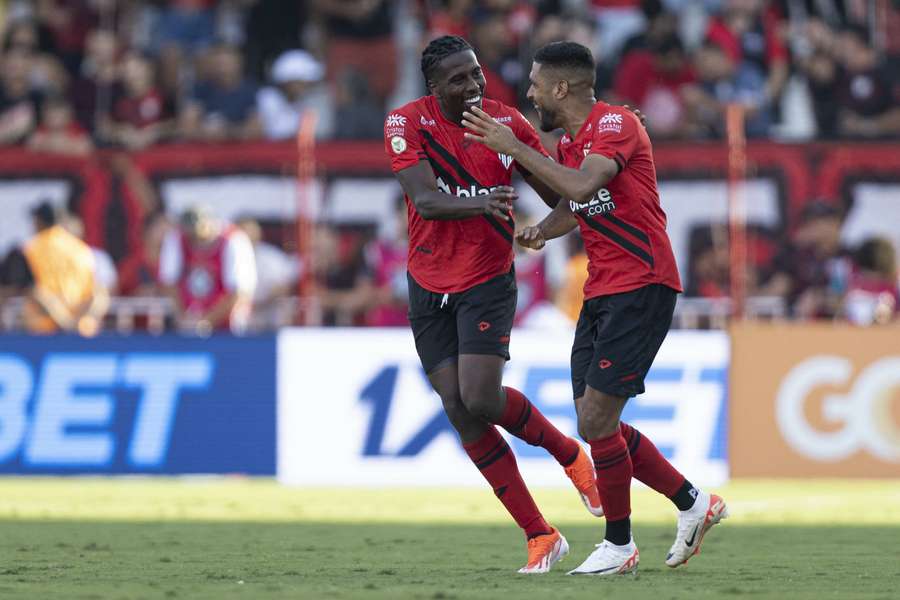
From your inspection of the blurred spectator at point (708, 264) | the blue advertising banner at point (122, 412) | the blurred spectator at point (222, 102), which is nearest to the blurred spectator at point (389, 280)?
the blue advertising banner at point (122, 412)

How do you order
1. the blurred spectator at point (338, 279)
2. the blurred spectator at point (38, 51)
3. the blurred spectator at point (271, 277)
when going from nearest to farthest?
the blurred spectator at point (338, 279) < the blurred spectator at point (271, 277) < the blurred spectator at point (38, 51)

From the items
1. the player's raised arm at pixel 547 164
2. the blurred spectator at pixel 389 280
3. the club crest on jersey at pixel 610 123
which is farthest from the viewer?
the blurred spectator at pixel 389 280

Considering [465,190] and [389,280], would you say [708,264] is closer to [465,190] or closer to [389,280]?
[389,280]

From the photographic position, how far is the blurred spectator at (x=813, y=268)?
52.0 feet

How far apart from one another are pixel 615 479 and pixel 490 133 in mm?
1562

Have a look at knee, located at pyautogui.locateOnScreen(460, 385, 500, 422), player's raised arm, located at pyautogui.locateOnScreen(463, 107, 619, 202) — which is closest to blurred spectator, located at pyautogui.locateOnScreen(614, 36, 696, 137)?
knee, located at pyautogui.locateOnScreen(460, 385, 500, 422)

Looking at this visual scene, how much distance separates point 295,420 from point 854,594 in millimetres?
7914

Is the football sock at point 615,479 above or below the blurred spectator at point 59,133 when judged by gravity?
below

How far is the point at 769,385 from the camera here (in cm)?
1456

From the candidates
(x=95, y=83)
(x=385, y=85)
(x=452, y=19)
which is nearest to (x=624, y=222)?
(x=385, y=85)

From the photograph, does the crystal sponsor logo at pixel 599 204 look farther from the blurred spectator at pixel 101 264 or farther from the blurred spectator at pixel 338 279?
the blurred spectator at pixel 101 264

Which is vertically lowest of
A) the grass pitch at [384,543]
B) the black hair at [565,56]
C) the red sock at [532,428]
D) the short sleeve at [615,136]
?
the grass pitch at [384,543]

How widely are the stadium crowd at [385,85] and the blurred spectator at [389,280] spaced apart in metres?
0.02

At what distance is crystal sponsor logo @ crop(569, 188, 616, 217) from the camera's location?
7.97m
